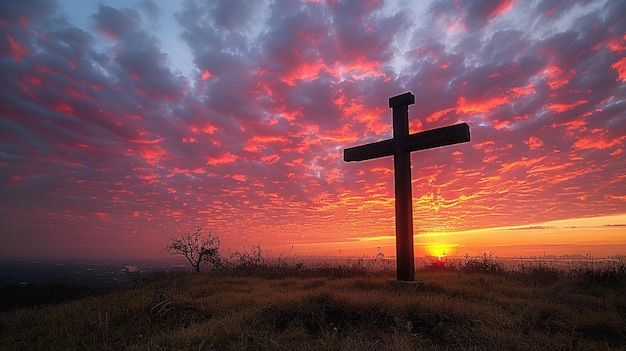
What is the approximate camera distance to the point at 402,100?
931 cm

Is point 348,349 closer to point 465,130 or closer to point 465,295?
point 465,295

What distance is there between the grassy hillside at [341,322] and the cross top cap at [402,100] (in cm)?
451

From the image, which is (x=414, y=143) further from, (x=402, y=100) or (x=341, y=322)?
(x=341, y=322)

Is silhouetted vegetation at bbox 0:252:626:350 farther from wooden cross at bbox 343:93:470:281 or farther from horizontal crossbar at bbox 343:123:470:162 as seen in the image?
horizontal crossbar at bbox 343:123:470:162

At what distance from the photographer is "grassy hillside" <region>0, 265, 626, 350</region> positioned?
458cm

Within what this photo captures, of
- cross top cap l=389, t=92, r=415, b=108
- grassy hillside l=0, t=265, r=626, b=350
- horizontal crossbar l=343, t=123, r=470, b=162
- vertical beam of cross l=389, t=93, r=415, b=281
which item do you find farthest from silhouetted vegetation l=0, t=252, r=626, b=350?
cross top cap l=389, t=92, r=415, b=108

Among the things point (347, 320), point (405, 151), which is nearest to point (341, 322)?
point (347, 320)

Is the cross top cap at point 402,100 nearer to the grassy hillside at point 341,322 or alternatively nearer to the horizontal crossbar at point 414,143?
the horizontal crossbar at point 414,143

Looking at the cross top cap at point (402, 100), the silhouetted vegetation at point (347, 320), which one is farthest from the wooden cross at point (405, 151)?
the silhouetted vegetation at point (347, 320)

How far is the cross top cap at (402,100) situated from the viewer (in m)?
9.21

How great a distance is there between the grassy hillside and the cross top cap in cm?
451

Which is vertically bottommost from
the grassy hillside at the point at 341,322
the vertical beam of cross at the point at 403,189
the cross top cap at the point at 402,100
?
the grassy hillside at the point at 341,322

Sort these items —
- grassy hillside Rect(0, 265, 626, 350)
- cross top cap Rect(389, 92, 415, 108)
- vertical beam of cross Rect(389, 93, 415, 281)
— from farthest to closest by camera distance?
cross top cap Rect(389, 92, 415, 108)
vertical beam of cross Rect(389, 93, 415, 281)
grassy hillside Rect(0, 265, 626, 350)

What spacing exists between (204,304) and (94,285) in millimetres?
8305
